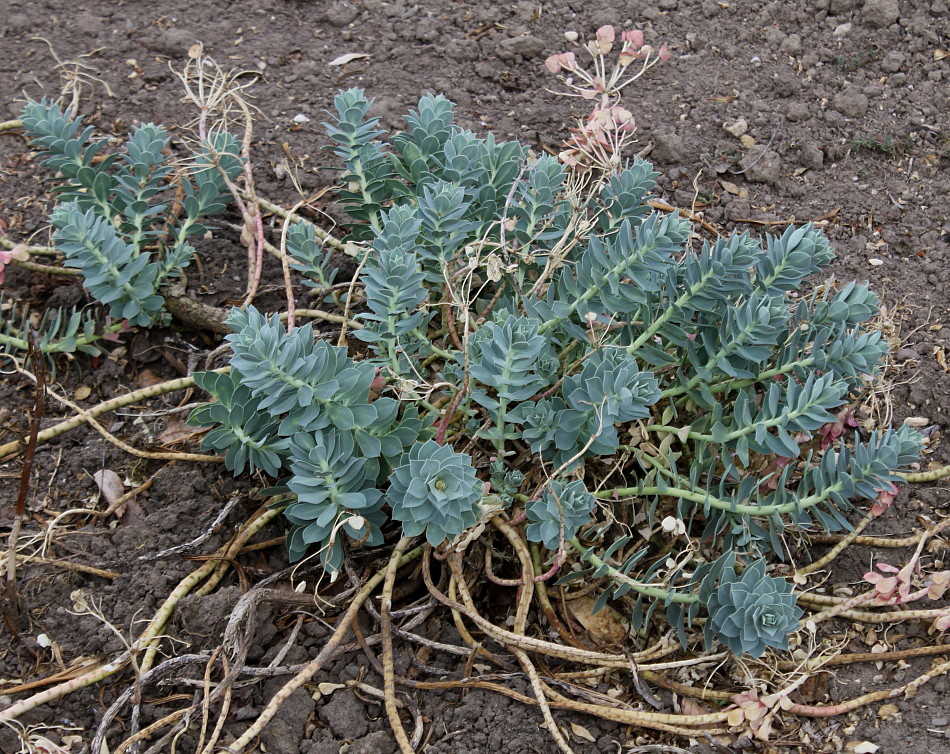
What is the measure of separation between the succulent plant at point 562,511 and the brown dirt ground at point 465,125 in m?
0.39

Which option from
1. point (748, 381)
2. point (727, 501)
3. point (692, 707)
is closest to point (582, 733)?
point (692, 707)

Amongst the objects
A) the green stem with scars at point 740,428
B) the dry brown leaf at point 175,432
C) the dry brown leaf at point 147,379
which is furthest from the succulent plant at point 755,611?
the dry brown leaf at point 147,379

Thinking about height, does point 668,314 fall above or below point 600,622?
above

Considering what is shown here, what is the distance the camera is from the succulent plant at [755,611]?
1.80 meters

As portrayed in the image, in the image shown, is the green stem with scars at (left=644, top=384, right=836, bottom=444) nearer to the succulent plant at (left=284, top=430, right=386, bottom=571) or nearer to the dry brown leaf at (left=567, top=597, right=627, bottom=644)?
the dry brown leaf at (left=567, top=597, right=627, bottom=644)

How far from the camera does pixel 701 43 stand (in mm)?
3641

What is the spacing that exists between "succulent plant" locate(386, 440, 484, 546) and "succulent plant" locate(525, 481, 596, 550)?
17cm

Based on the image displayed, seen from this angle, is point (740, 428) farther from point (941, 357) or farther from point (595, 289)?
point (941, 357)

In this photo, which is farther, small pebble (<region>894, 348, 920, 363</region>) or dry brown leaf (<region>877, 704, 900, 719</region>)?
small pebble (<region>894, 348, 920, 363</region>)

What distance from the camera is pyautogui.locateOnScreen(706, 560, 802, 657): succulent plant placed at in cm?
180

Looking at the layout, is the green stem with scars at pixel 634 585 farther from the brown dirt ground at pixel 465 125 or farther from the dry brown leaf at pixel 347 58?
the dry brown leaf at pixel 347 58

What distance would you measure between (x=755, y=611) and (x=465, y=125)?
86.2 inches

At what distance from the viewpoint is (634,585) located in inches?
76.7

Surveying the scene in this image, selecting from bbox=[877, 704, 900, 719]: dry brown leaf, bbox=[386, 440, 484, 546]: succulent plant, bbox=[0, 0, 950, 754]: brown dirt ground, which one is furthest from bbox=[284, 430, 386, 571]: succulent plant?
bbox=[877, 704, 900, 719]: dry brown leaf
